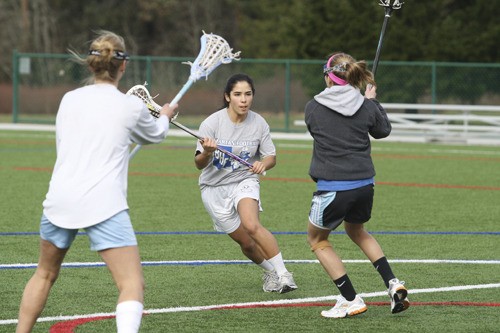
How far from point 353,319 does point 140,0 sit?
59.1 m

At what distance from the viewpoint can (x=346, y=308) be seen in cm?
771

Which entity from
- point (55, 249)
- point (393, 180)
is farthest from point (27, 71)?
point (55, 249)

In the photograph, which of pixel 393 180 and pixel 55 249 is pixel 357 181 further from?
pixel 393 180

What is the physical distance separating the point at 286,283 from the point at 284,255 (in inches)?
78.8

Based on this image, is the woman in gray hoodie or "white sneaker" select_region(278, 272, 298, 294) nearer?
the woman in gray hoodie

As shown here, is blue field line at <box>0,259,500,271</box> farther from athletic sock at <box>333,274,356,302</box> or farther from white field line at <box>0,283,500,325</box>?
athletic sock at <box>333,274,356,302</box>

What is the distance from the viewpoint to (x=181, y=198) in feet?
52.0

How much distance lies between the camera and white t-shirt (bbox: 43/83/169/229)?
19.1 ft

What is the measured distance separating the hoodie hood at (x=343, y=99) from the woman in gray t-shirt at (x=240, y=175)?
1175 millimetres

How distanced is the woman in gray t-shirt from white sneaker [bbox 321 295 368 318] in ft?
3.22

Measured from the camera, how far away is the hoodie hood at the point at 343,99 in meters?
7.66

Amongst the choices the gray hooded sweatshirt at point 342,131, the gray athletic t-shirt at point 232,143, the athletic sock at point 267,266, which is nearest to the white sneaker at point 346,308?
the gray hooded sweatshirt at point 342,131

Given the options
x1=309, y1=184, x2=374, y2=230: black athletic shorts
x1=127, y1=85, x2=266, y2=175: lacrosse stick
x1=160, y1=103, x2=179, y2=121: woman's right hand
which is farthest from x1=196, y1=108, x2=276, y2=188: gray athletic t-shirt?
x1=160, y1=103, x2=179, y2=121: woman's right hand

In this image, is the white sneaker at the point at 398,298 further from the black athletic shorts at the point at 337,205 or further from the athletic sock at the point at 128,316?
the athletic sock at the point at 128,316
